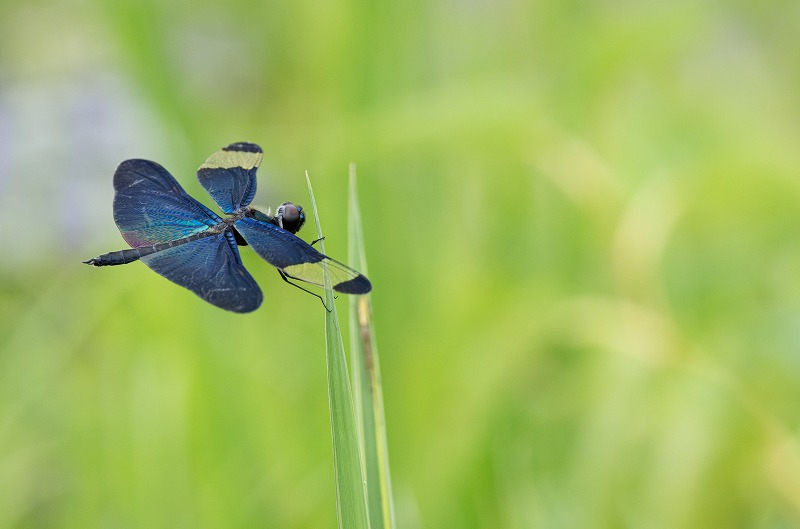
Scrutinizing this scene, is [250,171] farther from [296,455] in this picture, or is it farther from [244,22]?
[244,22]

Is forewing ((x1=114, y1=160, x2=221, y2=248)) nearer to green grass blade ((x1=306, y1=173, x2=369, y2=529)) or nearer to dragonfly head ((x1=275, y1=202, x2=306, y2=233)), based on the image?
dragonfly head ((x1=275, y1=202, x2=306, y2=233))

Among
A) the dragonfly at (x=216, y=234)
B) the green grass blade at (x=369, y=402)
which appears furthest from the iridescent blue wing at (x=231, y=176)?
the green grass blade at (x=369, y=402)

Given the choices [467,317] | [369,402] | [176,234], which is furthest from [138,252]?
[467,317]

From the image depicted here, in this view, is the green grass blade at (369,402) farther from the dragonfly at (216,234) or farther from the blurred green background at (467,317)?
the blurred green background at (467,317)

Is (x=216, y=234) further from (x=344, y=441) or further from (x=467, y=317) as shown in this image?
(x=467, y=317)

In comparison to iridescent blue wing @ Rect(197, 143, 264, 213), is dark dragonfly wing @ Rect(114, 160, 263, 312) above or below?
below

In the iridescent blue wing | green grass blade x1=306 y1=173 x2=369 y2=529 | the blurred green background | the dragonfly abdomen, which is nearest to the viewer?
green grass blade x1=306 y1=173 x2=369 y2=529

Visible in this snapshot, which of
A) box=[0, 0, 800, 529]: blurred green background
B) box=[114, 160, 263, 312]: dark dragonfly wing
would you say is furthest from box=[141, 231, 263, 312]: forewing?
box=[0, 0, 800, 529]: blurred green background
